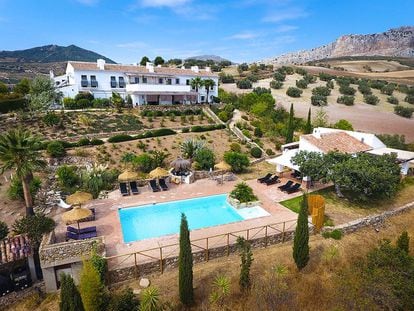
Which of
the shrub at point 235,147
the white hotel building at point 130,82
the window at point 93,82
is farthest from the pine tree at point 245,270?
the window at point 93,82

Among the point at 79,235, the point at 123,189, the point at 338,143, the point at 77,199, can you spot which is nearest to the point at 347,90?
the point at 338,143

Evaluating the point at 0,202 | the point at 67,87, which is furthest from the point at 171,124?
the point at 0,202

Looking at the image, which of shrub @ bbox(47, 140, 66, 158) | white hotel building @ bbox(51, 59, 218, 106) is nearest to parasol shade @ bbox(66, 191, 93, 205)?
shrub @ bbox(47, 140, 66, 158)

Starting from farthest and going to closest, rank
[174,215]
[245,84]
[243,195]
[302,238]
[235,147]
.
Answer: [245,84] < [235,147] < [243,195] < [174,215] < [302,238]

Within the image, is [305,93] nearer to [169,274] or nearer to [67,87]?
[67,87]

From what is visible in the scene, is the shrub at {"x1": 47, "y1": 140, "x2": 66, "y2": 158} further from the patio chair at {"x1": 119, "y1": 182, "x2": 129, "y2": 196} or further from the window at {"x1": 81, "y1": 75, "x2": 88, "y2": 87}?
the window at {"x1": 81, "y1": 75, "x2": 88, "y2": 87}

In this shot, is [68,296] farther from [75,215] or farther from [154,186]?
[154,186]
